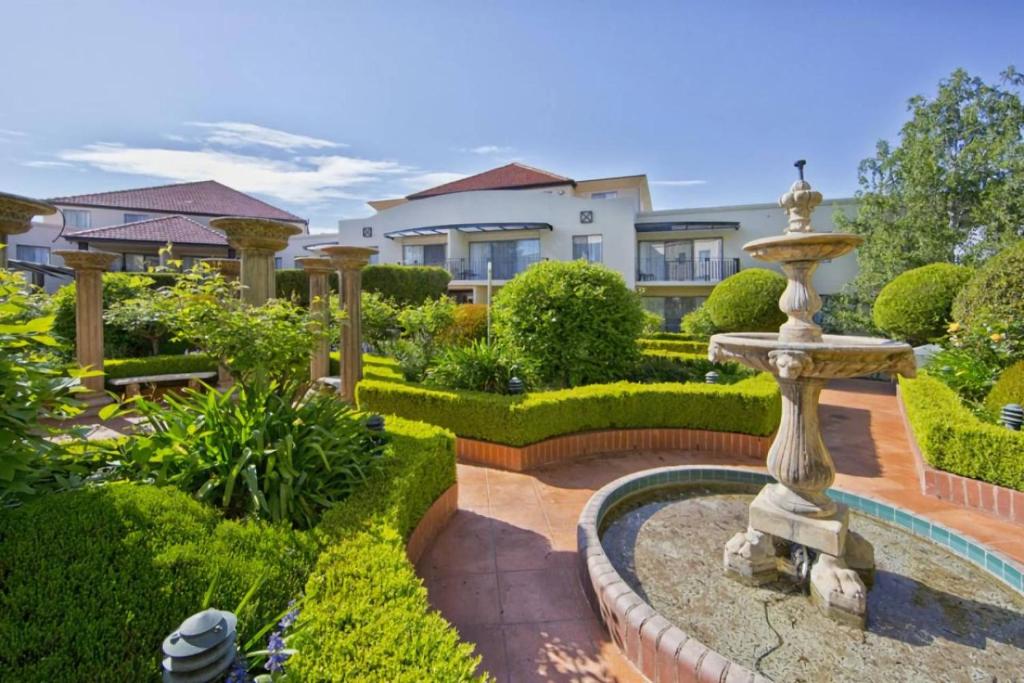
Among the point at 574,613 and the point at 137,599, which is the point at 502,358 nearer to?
the point at 574,613

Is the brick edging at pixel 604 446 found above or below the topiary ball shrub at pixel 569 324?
below

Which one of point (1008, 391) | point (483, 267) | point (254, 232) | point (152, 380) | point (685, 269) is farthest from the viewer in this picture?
point (483, 267)

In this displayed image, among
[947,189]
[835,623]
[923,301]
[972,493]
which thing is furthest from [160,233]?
[947,189]

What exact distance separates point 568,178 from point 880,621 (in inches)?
1104

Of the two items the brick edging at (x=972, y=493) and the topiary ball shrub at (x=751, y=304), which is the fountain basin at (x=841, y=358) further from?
the topiary ball shrub at (x=751, y=304)

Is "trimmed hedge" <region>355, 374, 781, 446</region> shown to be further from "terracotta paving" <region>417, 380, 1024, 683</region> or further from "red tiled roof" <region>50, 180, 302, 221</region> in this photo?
"red tiled roof" <region>50, 180, 302, 221</region>

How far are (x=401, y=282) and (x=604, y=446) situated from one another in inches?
624

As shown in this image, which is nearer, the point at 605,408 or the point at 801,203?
the point at 801,203

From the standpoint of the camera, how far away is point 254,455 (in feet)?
11.4

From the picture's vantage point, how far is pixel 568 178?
28.5 meters

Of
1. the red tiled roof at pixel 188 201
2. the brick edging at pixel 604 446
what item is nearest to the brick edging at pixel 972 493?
the brick edging at pixel 604 446

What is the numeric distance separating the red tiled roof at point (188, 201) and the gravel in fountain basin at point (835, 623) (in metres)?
31.9

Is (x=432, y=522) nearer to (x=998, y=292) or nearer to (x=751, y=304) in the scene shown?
(x=998, y=292)

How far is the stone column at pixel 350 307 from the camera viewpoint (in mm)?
7836
